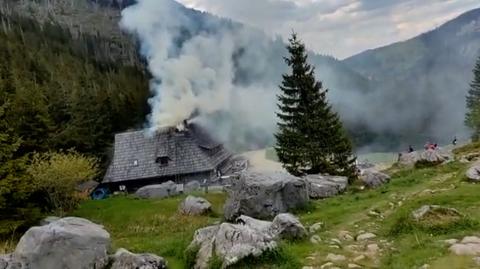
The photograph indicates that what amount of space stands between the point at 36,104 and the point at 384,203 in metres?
33.0

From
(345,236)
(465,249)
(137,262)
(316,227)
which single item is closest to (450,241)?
(465,249)

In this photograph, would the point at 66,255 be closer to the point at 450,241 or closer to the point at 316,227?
the point at 316,227

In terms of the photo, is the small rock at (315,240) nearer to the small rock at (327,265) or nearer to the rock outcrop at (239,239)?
the rock outcrop at (239,239)

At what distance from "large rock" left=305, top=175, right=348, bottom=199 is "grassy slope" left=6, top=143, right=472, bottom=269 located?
10.3ft

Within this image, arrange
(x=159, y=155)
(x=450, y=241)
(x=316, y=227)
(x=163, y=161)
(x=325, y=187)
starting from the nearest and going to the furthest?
(x=450, y=241)
(x=316, y=227)
(x=325, y=187)
(x=159, y=155)
(x=163, y=161)

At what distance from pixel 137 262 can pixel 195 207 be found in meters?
19.8

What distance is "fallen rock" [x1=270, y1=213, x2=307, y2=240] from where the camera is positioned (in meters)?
17.0

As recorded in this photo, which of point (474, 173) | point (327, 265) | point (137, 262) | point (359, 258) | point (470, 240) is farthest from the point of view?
point (474, 173)

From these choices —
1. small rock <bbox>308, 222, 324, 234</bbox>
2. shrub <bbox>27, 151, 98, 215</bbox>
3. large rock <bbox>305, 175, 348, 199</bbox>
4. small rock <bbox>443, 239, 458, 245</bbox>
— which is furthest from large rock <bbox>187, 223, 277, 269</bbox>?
shrub <bbox>27, 151, 98, 215</bbox>

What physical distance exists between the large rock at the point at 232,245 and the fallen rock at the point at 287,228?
179 centimetres

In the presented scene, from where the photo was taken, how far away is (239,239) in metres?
14.8

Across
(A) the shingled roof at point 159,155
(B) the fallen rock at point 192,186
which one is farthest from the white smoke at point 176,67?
(B) the fallen rock at point 192,186

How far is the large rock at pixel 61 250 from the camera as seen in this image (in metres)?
16.1

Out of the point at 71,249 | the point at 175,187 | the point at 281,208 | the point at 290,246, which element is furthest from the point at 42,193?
the point at 290,246
